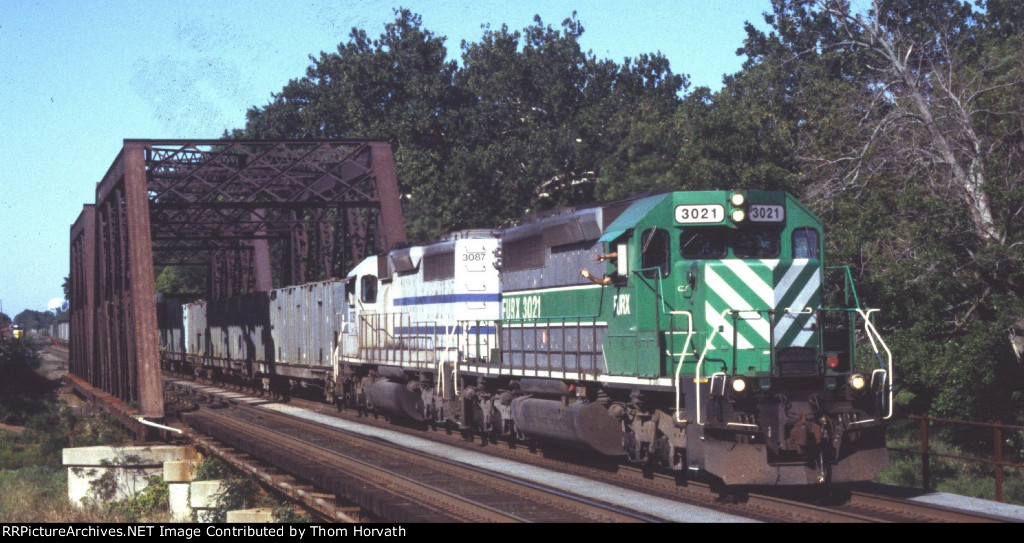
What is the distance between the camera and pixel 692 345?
41.7 feet

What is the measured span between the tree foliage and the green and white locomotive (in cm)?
494

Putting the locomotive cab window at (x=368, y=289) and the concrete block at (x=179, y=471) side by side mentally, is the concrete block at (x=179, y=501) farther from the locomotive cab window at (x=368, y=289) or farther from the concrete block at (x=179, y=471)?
the locomotive cab window at (x=368, y=289)

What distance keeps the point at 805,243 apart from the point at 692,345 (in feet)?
6.74

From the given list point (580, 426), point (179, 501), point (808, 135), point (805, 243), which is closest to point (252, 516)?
point (580, 426)

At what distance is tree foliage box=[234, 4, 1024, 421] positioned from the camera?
20062 millimetres

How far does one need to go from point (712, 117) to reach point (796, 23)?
19250mm

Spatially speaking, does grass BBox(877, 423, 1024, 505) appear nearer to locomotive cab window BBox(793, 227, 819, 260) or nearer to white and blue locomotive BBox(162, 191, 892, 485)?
white and blue locomotive BBox(162, 191, 892, 485)

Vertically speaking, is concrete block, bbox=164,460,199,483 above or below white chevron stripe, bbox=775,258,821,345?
below

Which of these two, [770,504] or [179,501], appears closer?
[770,504]

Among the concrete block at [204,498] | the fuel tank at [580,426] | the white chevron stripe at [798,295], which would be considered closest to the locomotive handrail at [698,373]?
the white chevron stripe at [798,295]

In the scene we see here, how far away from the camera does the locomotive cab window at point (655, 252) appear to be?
1302 cm

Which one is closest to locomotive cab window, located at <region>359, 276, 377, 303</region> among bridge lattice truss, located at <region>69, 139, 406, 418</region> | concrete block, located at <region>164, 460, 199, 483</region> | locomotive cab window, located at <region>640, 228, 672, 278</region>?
bridge lattice truss, located at <region>69, 139, 406, 418</region>

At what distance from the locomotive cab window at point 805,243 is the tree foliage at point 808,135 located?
23.7ft

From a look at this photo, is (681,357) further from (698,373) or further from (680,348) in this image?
(680,348)
